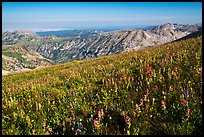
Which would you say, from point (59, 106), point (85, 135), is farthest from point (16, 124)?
point (85, 135)

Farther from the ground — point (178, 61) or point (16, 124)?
point (178, 61)

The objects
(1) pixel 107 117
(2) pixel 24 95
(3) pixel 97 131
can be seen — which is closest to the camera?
(3) pixel 97 131

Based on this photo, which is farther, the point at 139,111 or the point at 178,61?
the point at 178,61

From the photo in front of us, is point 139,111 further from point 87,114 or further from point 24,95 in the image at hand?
point 24,95

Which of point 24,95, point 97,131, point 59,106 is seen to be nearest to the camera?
point 97,131

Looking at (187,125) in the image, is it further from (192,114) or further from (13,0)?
(13,0)

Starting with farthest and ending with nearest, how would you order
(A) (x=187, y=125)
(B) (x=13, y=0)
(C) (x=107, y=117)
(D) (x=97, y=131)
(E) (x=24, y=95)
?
(E) (x=24, y=95)
(C) (x=107, y=117)
(B) (x=13, y=0)
(D) (x=97, y=131)
(A) (x=187, y=125)

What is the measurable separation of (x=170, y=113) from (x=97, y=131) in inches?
57.2

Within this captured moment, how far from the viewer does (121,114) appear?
5.14 metres

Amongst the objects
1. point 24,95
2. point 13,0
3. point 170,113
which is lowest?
point 24,95

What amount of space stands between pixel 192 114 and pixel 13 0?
398cm

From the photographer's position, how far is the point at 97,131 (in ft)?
15.6

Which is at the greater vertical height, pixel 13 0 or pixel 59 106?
pixel 13 0

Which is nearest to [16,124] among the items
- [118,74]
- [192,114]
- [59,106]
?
[59,106]
